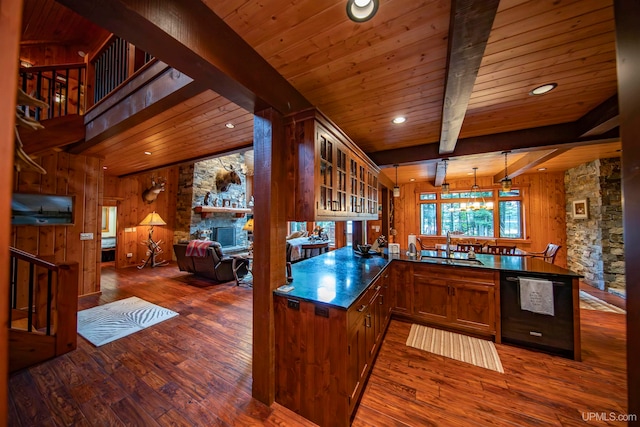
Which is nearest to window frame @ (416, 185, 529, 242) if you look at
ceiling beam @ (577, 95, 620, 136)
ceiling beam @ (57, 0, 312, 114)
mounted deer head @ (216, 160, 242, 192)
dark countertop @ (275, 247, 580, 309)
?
dark countertop @ (275, 247, 580, 309)

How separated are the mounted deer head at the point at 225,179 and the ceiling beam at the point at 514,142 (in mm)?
6044

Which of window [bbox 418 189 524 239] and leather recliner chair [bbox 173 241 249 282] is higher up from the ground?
window [bbox 418 189 524 239]

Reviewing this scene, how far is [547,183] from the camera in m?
5.91

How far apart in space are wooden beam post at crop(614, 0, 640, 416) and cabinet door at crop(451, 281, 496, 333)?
2.35 m

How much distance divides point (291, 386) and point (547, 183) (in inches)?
308

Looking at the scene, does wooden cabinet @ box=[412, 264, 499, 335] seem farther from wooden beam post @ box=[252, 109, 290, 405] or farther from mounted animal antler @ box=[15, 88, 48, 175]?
mounted animal antler @ box=[15, 88, 48, 175]

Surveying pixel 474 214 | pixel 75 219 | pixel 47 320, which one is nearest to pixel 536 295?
pixel 474 214

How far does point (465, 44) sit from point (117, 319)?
495cm

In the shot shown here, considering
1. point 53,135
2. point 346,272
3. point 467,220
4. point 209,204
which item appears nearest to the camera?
point 346,272

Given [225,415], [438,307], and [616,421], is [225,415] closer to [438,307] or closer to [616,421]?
[438,307]

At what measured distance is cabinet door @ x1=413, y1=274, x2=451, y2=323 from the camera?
2961 millimetres

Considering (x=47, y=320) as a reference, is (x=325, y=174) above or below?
above

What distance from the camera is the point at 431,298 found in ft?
9.98

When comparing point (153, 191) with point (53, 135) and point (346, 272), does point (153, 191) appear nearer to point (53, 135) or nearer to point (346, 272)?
point (53, 135)
